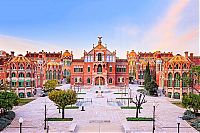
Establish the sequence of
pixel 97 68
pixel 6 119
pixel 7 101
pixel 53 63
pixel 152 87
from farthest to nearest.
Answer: pixel 53 63, pixel 97 68, pixel 152 87, pixel 7 101, pixel 6 119

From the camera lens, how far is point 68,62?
→ 310 ft

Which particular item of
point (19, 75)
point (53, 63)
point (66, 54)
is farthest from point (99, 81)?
point (66, 54)

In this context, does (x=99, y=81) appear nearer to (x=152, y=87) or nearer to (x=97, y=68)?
(x=97, y=68)

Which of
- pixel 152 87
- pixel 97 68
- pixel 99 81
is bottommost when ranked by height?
pixel 152 87

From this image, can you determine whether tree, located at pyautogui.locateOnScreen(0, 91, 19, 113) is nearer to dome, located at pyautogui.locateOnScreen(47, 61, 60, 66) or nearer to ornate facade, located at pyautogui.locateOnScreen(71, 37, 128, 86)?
ornate facade, located at pyautogui.locateOnScreen(71, 37, 128, 86)

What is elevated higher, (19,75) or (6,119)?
(19,75)

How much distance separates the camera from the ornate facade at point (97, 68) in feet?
240

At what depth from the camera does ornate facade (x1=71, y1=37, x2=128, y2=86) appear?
7306cm

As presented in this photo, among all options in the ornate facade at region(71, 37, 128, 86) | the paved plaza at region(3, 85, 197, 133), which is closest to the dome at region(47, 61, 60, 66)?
the ornate facade at region(71, 37, 128, 86)

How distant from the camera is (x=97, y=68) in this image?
73.6 meters

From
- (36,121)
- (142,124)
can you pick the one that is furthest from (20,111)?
(142,124)

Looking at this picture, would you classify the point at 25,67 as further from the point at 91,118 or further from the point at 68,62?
the point at 68,62

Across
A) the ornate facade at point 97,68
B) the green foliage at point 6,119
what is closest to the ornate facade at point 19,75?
the ornate facade at point 97,68

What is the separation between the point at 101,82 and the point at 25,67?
25.1 meters
